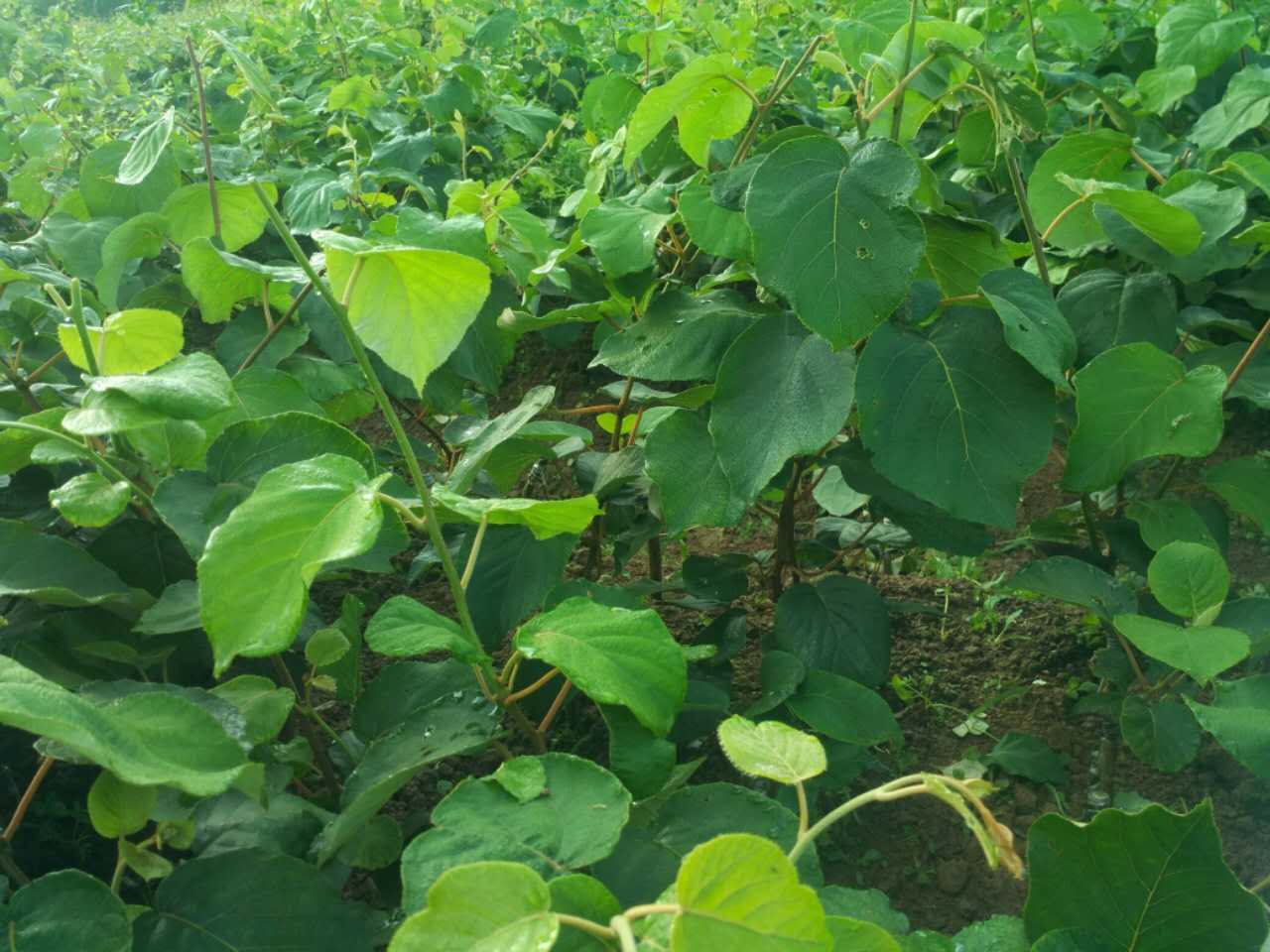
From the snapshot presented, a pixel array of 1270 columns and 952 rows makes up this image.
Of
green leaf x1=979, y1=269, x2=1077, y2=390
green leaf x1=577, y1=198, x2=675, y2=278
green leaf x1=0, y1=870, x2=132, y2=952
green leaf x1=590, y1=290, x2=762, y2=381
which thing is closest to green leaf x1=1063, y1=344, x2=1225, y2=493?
green leaf x1=979, y1=269, x2=1077, y2=390

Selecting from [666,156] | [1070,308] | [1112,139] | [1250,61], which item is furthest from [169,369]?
[1250,61]

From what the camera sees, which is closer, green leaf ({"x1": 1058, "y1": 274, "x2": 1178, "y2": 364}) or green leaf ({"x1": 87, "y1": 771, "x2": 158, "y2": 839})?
green leaf ({"x1": 87, "y1": 771, "x2": 158, "y2": 839})

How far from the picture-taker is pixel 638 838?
2.95 ft

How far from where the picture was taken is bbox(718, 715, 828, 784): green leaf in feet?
2.54

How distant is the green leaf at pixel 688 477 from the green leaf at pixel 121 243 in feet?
2.69

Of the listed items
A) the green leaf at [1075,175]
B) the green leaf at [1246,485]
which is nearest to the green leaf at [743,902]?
the green leaf at [1246,485]

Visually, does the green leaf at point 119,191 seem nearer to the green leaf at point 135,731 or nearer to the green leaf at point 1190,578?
the green leaf at point 135,731

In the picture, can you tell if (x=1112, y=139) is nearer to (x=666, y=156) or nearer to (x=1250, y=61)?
(x=666, y=156)

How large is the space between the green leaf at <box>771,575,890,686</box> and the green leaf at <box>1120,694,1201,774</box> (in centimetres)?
30

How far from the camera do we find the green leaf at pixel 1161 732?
1.32 metres

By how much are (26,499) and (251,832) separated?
0.65 m

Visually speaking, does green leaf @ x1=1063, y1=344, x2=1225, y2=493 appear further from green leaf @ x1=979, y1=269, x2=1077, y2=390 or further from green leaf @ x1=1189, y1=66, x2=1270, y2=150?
green leaf @ x1=1189, y1=66, x2=1270, y2=150

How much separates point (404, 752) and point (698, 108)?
0.91 meters

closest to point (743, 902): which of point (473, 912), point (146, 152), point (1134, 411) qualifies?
point (473, 912)
